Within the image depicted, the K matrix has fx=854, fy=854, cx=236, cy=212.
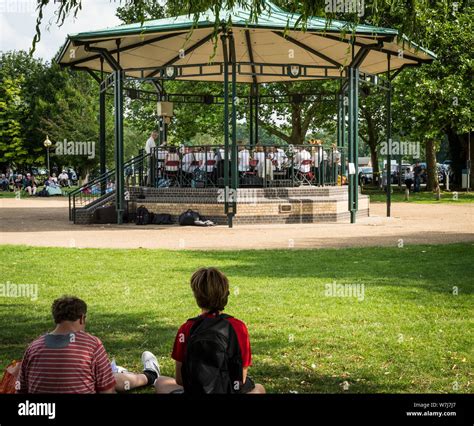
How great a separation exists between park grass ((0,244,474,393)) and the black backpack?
1.92m

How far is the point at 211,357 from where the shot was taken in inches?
187

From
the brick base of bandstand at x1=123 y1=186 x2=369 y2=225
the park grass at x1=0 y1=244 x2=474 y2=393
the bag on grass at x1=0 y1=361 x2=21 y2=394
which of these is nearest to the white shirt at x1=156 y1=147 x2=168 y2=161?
the brick base of bandstand at x1=123 y1=186 x2=369 y2=225

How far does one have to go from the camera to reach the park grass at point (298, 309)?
7.29 metres

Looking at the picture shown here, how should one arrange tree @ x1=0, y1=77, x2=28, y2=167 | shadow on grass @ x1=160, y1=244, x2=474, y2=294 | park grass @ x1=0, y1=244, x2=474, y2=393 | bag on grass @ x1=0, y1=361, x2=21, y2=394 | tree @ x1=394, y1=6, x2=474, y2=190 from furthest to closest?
tree @ x1=0, y1=77, x2=28, y2=167 < tree @ x1=394, y1=6, x2=474, y2=190 < shadow on grass @ x1=160, y1=244, x2=474, y2=294 < park grass @ x1=0, y1=244, x2=474, y2=393 < bag on grass @ x1=0, y1=361, x2=21, y2=394

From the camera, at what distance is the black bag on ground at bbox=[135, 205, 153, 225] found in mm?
24719

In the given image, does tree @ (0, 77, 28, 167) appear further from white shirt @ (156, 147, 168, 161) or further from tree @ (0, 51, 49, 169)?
white shirt @ (156, 147, 168, 161)

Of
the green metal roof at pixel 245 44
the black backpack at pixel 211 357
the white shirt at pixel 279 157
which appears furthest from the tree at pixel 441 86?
the black backpack at pixel 211 357

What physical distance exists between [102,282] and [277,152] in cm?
1390

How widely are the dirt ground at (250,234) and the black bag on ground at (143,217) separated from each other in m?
0.25

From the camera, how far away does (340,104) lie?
29266mm

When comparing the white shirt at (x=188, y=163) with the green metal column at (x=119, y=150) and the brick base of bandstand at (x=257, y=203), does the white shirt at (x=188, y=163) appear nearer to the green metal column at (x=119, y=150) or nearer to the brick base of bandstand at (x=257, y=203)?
the brick base of bandstand at (x=257, y=203)
